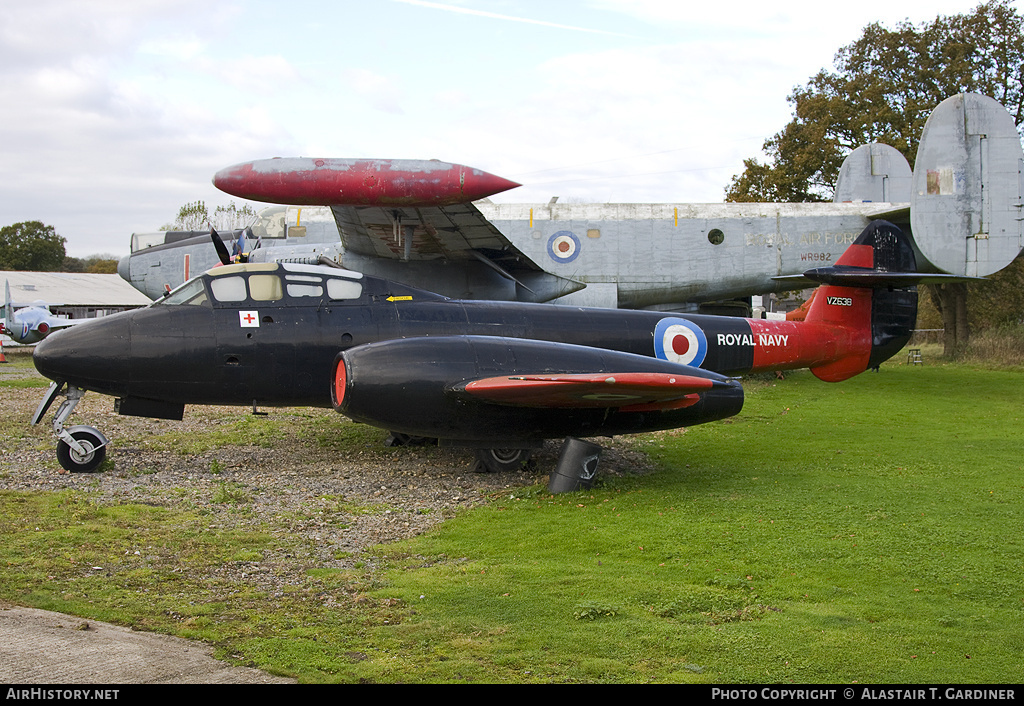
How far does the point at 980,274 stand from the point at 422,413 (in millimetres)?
14938

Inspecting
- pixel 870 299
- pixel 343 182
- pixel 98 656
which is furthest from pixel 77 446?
pixel 870 299

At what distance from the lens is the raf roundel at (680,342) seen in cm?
1061

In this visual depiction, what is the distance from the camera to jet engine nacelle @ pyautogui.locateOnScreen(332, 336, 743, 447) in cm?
809

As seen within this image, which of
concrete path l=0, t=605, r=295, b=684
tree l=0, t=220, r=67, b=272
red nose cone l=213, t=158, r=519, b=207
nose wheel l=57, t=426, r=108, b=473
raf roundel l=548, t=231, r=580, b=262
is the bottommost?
concrete path l=0, t=605, r=295, b=684

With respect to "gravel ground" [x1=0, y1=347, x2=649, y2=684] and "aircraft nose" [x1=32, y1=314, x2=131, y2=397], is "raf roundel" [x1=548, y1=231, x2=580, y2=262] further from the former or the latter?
"aircraft nose" [x1=32, y1=314, x2=131, y2=397]

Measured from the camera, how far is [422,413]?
26.8ft

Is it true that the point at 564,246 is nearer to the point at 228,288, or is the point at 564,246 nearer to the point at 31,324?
the point at 228,288

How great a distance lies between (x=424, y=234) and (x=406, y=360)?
21.2 feet

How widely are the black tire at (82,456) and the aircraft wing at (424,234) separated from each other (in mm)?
5417

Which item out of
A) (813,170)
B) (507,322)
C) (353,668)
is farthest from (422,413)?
(813,170)

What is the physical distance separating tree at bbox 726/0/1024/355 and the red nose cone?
76.3ft

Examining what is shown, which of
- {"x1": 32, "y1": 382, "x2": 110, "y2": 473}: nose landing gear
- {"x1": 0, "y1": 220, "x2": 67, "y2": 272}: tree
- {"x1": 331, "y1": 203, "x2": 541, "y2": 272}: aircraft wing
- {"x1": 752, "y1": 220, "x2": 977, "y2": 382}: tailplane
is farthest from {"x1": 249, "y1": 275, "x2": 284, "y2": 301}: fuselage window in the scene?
{"x1": 0, "y1": 220, "x2": 67, "y2": 272}: tree

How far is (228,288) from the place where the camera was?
960 centimetres
